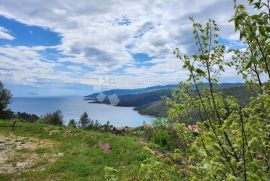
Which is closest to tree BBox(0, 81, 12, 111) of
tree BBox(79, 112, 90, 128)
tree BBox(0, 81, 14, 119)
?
tree BBox(0, 81, 14, 119)

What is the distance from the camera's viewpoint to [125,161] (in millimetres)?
13047

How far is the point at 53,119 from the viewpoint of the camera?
27.0 meters

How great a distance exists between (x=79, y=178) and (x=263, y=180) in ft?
32.3

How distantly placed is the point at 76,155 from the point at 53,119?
13917 mm

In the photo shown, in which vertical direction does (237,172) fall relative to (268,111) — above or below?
below

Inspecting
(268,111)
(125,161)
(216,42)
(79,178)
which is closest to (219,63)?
(216,42)

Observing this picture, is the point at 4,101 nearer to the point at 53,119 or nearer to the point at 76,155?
the point at 53,119

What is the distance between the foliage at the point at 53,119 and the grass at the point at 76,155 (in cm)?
655

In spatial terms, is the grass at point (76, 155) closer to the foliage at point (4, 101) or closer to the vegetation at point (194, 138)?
the vegetation at point (194, 138)

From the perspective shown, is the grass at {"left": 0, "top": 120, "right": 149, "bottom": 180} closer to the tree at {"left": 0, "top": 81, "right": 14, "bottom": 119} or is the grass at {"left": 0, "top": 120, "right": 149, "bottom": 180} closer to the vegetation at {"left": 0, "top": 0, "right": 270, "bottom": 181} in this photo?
the vegetation at {"left": 0, "top": 0, "right": 270, "bottom": 181}

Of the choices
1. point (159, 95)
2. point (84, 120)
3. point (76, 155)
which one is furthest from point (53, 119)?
point (159, 95)

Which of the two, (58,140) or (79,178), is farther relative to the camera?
(58,140)

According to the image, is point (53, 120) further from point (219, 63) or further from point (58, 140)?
point (219, 63)

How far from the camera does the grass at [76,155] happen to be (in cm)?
1115
